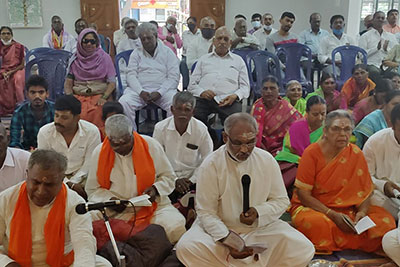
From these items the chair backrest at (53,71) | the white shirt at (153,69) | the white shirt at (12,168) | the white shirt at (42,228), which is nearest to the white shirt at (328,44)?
the white shirt at (153,69)

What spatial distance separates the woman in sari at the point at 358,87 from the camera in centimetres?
509

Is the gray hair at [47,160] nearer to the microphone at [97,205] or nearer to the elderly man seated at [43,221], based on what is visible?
the elderly man seated at [43,221]

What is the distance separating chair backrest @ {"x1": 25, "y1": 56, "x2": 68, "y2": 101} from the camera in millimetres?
5444

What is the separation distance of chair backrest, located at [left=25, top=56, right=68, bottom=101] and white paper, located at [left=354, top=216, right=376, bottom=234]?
397cm

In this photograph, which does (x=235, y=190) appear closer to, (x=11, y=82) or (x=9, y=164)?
(x=9, y=164)

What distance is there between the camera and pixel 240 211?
258cm

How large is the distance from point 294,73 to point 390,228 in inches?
139

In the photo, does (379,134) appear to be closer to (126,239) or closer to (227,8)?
(126,239)

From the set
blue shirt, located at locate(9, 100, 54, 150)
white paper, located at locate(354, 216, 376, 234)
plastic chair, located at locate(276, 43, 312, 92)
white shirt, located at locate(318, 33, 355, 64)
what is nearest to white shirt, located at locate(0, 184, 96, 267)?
white paper, located at locate(354, 216, 376, 234)

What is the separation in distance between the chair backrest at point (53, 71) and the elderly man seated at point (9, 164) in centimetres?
276

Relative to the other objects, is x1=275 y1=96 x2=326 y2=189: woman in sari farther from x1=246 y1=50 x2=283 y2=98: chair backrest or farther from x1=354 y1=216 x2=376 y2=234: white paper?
x1=246 y1=50 x2=283 y2=98: chair backrest

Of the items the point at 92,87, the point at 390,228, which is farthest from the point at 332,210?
the point at 92,87

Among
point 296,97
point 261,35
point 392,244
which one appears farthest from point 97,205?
point 261,35

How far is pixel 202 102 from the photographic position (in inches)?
194
